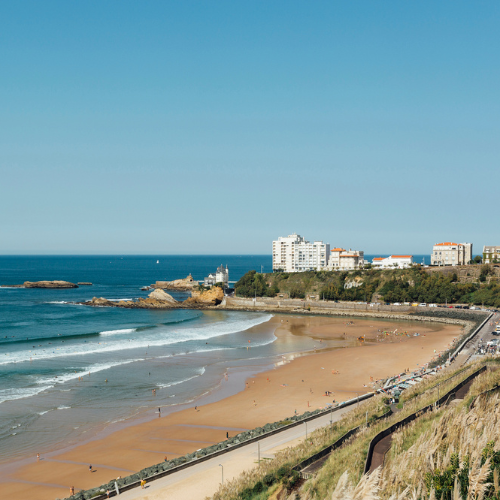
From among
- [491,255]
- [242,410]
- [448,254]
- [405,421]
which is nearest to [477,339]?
[242,410]

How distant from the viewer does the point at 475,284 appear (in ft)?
250

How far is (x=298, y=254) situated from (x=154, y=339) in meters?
81.6

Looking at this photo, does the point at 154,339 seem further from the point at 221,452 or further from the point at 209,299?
the point at 209,299

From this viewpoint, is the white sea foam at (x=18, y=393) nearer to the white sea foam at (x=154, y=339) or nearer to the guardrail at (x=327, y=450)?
the white sea foam at (x=154, y=339)

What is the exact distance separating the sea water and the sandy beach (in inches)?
64.0

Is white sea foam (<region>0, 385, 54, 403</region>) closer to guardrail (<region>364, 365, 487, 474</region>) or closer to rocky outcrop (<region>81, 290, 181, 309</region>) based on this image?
guardrail (<region>364, 365, 487, 474</region>)

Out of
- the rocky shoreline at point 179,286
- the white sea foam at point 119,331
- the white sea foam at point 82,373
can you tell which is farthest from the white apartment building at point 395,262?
the white sea foam at point 82,373

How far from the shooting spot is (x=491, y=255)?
94.4m

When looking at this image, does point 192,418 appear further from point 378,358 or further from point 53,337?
point 53,337

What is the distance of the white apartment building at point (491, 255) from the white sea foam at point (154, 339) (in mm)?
45668

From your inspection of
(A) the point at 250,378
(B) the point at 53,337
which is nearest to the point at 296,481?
(A) the point at 250,378

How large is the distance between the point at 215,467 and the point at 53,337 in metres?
35.7

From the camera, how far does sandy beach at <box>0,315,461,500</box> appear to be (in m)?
20.4

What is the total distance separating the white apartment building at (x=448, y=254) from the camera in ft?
329
